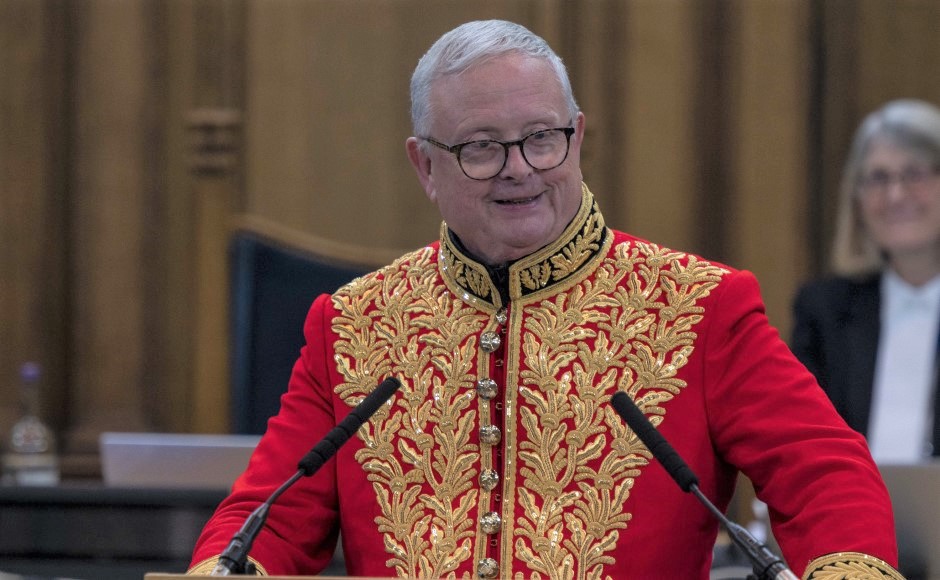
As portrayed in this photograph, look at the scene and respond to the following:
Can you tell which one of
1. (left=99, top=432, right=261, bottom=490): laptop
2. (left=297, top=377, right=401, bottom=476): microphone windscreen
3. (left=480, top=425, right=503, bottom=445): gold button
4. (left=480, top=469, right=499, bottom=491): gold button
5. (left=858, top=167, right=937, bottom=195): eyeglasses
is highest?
(left=858, top=167, right=937, bottom=195): eyeglasses

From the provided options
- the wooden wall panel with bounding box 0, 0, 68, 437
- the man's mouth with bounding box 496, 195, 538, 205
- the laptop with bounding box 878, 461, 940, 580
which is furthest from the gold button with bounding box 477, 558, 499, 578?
the wooden wall panel with bounding box 0, 0, 68, 437

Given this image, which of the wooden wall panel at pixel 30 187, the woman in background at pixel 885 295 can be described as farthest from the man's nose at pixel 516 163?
the wooden wall panel at pixel 30 187

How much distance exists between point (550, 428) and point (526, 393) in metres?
0.06

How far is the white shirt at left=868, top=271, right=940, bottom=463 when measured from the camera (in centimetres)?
325

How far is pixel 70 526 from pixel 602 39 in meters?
2.12

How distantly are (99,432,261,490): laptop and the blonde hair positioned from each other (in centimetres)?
165

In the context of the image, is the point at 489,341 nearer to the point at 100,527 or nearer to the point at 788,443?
the point at 788,443

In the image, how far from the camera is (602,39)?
3881 millimetres

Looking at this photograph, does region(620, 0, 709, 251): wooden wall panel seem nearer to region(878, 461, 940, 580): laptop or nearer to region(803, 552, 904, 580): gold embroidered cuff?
region(878, 461, 940, 580): laptop

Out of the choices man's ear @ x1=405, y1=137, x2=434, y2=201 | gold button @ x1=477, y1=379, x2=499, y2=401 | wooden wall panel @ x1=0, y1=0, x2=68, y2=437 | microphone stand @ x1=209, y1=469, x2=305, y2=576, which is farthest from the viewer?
wooden wall panel @ x1=0, y1=0, x2=68, y2=437

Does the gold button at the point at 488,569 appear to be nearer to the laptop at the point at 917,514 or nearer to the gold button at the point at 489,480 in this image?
the gold button at the point at 489,480

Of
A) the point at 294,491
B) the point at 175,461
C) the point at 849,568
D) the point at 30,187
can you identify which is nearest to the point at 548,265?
the point at 294,491

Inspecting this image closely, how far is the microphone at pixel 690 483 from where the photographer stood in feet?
4.22

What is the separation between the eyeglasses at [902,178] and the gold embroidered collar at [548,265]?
1.67 m
